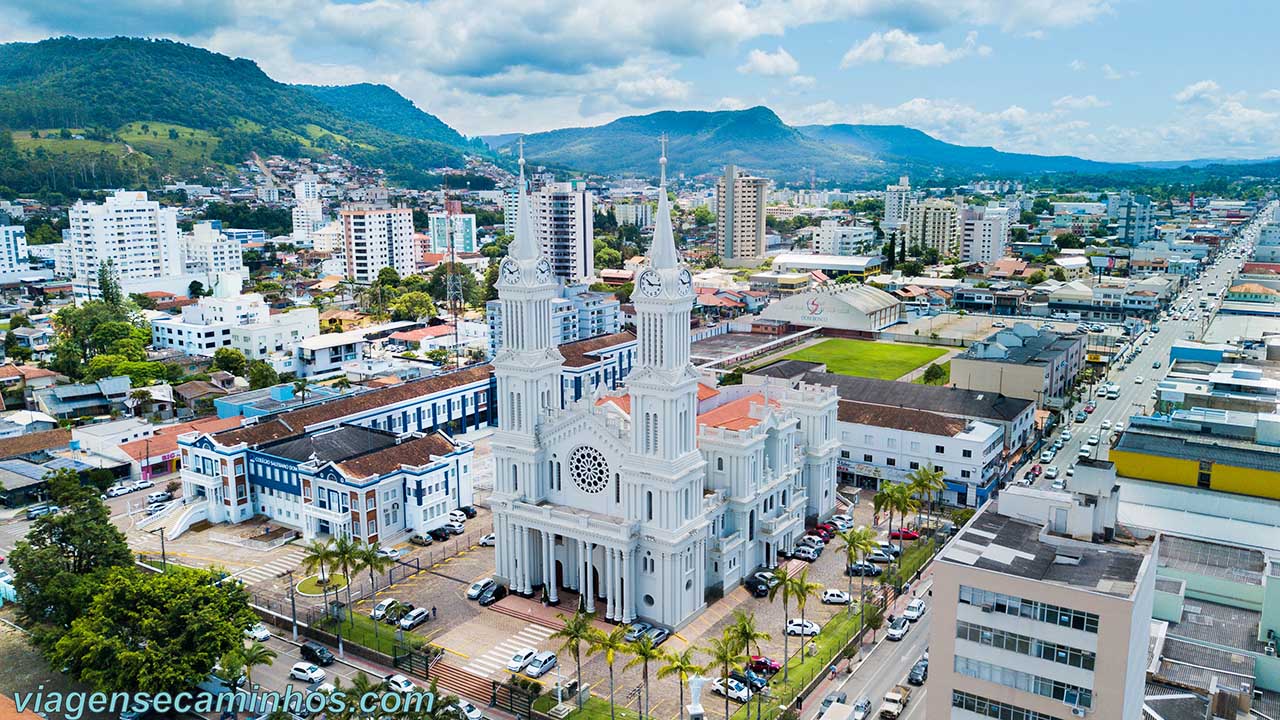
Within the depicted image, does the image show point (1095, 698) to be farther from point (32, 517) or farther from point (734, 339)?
point (734, 339)

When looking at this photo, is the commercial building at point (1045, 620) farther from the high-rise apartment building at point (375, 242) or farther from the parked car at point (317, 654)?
the high-rise apartment building at point (375, 242)

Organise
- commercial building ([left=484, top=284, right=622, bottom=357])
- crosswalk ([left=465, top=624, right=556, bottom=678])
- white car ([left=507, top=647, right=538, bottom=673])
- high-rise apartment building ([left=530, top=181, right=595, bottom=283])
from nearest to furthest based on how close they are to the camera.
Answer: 1. white car ([left=507, top=647, right=538, bottom=673])
2. crosswalk ([left=465, top=624, right=556, bottom=678])
3. commercial building ([left=484, top=284, right=622, bottom=357])
4. high-rise apartment building ([left=530, top=181, right=595, bottom=283])

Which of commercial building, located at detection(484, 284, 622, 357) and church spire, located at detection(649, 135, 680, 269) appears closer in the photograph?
church spire, located at detection(649, 135, 680, 269)

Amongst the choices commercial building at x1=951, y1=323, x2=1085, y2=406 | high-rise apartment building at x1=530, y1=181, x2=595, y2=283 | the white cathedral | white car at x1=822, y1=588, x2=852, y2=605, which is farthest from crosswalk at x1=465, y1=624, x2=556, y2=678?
high-rise apartment building at x1=530, y1=181, x2=595, y2=283

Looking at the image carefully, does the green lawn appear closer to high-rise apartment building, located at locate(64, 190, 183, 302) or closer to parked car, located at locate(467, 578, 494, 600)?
parked car, located at locate(467, 578, 494, 600)

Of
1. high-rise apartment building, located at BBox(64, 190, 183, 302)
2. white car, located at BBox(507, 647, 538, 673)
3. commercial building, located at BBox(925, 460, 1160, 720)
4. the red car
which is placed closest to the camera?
commercial building, located at BBox(925, 460, 1160, 720)

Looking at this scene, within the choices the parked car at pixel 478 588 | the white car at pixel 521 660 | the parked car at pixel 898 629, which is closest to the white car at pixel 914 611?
the parked car at pixel 898 629
